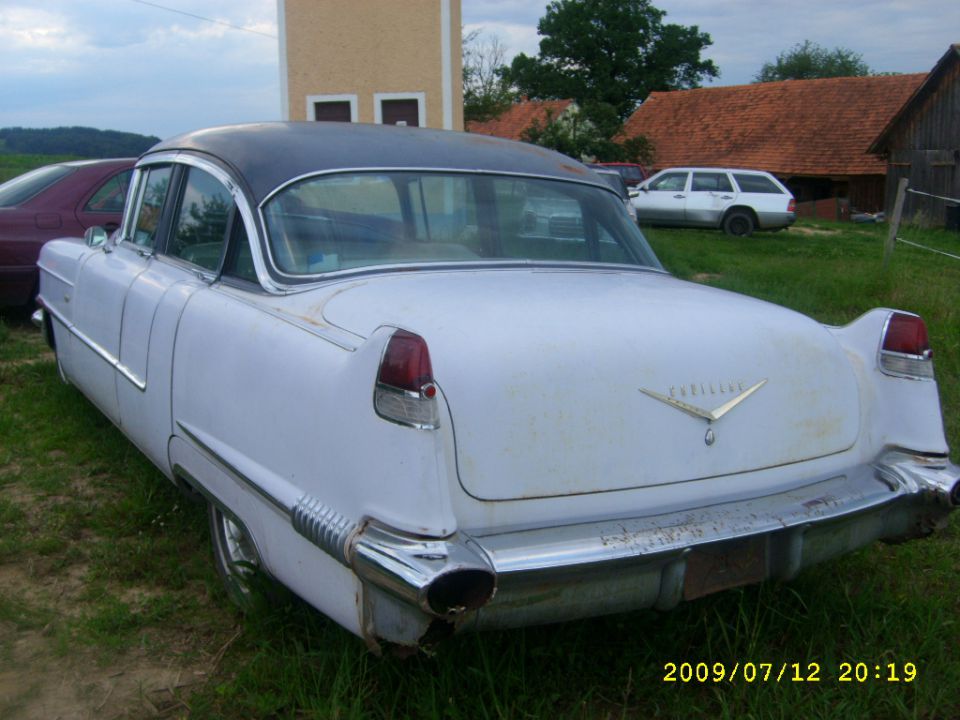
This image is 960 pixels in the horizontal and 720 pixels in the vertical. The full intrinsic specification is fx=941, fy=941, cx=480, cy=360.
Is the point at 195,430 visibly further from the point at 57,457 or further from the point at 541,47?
the point at 541,47

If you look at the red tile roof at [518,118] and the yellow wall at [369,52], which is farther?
the red tile roof at [518,118]

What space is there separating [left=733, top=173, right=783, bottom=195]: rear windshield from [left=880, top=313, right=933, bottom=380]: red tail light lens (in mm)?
18158

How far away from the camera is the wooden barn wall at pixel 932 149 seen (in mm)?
26922

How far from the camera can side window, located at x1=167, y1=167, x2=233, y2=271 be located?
336 cm

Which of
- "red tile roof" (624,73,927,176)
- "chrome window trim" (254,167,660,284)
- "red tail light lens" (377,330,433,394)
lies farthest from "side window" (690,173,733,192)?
"red tail light lens" (377,330,433,394)

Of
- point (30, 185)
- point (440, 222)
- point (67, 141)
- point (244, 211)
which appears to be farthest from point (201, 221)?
point (67, 141)

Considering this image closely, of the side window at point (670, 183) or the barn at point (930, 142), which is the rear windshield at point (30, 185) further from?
the barn at point (930, 142)

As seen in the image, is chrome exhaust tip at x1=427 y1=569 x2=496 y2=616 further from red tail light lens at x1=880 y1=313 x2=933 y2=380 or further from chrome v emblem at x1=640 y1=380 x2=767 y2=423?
red tail light lens at x1=880 y1=313 x2=933 y2=380

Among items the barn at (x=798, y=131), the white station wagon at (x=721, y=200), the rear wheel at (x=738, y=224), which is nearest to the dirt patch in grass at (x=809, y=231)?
the white station wagon at (x=721, y=200)

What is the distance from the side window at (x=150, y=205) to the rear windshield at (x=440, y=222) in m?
1.07

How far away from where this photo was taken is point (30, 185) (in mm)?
7434

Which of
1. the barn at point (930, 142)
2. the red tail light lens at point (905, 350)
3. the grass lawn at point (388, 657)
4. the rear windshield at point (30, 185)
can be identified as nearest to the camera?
the grass lawn at point (388, 657)

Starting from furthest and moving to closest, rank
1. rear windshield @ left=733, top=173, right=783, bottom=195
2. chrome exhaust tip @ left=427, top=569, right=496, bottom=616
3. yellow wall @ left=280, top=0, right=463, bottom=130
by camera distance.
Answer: rear windshield @ left=733, top=173, right=783, bottom=195
yellow wall @ left=280, top=0, right=463, bottom=130
chrome exhaust tip @ left=427, top=569, right=496, bottom=616

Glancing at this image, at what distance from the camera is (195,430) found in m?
2.87
